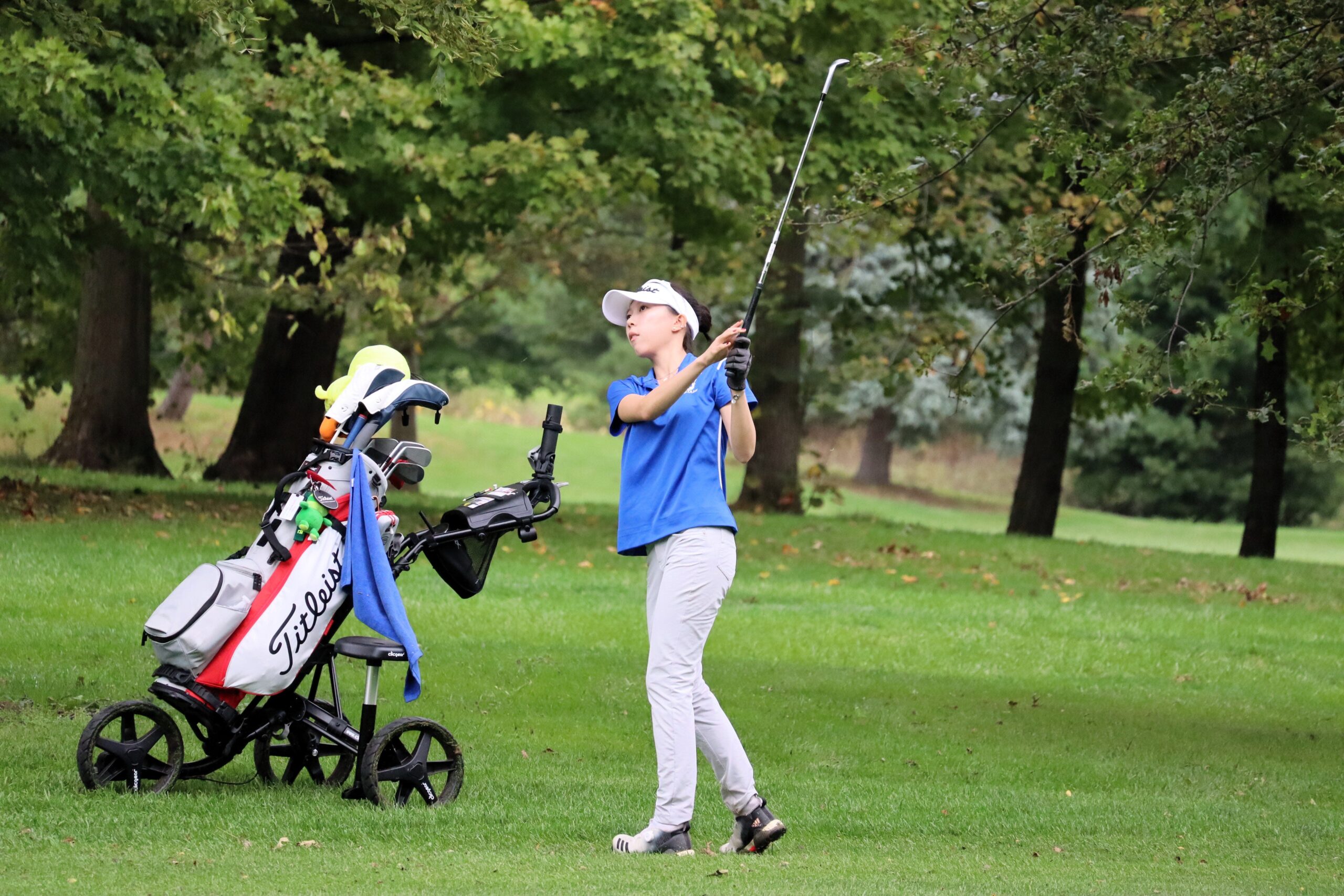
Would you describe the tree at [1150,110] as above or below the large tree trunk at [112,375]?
above

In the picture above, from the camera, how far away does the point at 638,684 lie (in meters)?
10.5

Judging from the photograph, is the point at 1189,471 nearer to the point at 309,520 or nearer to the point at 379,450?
the point at 379,450

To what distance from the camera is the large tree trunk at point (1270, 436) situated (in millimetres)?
19953

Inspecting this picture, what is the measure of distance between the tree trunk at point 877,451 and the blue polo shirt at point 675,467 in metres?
42.6

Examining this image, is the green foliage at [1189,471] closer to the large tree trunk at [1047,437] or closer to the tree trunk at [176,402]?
the large tree trunk at [1047,437]

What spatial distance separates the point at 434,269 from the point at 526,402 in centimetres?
3775

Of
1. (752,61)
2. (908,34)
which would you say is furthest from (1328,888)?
(752,61)

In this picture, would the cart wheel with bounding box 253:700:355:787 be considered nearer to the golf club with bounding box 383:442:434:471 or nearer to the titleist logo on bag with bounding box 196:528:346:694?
the titleist logo on bag with bounding box 196:528:346:694

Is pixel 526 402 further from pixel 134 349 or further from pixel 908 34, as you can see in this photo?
pixel 908 34

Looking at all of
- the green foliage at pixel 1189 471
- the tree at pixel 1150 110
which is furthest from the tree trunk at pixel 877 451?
the tree at pixel 1150 110

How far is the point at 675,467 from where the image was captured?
5.84m

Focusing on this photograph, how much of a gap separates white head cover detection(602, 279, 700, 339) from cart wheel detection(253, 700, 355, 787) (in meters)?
1.99

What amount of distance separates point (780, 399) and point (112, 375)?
8.74 m

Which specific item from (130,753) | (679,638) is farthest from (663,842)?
(130,753)
